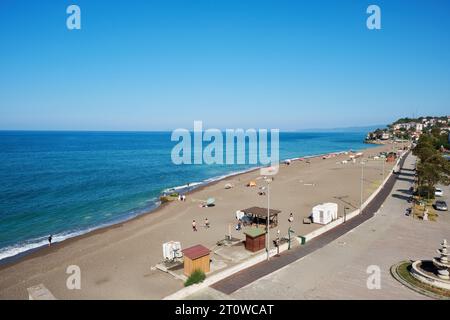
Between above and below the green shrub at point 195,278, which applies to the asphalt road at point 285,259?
below

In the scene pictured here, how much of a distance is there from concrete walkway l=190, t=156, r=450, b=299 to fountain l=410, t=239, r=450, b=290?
4.17 feet

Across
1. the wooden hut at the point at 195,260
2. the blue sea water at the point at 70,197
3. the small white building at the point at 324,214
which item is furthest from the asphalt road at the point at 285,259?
the blue sea water at the point at 70,197

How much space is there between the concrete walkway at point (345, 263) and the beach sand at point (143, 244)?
10.4 feet

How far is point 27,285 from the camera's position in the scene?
18.4 metres

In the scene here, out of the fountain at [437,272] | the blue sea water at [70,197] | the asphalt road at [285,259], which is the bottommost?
the blue sea water at [70,197]

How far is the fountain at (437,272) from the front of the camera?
15094 mm

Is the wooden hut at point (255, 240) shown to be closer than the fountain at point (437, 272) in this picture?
No

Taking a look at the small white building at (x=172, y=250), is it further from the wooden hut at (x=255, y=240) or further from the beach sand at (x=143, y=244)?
the wooden hut at (x=255, y=240)

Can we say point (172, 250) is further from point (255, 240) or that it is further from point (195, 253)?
point (255, 240)
